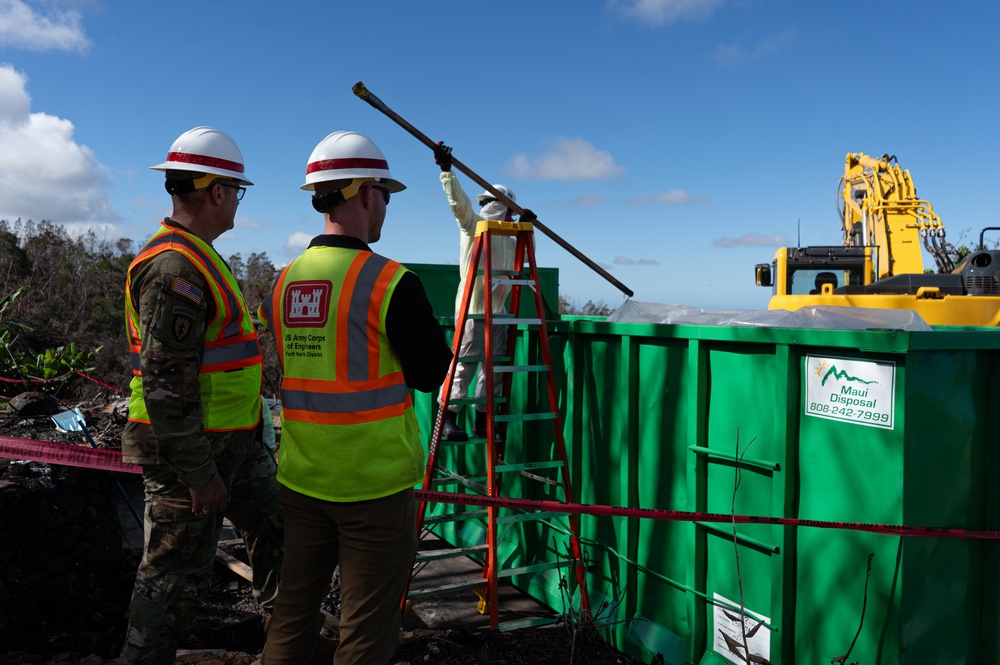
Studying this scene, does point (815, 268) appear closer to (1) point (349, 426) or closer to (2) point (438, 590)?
(2) point (438, 590)

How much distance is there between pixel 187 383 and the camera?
2.78 metres

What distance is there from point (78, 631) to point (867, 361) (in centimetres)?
432

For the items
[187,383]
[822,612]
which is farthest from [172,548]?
[822,612]

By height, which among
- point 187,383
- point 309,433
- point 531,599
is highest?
point 187,383

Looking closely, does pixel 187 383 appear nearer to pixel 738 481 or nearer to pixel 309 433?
pixel 309 433

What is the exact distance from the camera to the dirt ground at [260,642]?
3.82 m

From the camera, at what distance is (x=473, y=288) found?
16.4 ft

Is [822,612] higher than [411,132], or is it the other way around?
[411,132]

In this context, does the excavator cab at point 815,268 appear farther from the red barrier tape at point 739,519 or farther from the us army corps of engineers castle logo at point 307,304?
the us army corps of engineers castle logo at point 307,304

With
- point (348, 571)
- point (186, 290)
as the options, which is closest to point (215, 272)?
point (186, 290)

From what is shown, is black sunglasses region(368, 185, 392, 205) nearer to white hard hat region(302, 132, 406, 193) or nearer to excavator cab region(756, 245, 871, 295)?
white hard hat region(302, 132, 406, 193)

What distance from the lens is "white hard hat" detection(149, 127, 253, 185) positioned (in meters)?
3.11

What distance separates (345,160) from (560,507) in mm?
1955

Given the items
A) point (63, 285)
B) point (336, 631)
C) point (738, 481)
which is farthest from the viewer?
point (63, 285)
